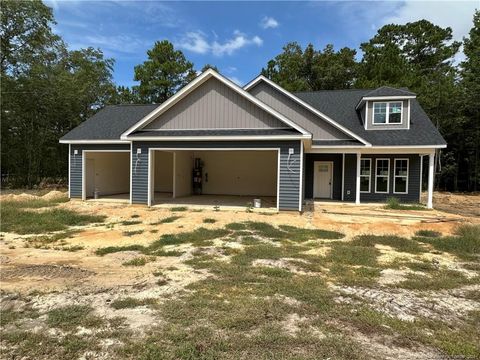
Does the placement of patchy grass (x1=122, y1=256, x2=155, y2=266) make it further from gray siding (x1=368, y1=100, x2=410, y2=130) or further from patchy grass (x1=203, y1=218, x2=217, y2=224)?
gray siding (x1=368, y1=100, x2=410, y2=130)

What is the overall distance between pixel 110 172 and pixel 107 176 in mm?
323

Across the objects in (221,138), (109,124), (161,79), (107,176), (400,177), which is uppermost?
(161,79)

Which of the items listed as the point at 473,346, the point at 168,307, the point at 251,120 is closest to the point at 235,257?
the point at 168,307

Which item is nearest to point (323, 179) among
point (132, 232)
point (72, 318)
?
point (132, 232)

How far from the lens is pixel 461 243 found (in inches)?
328

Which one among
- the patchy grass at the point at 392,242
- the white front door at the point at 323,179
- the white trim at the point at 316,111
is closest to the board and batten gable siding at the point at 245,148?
the patchy grass at the point at 392,242

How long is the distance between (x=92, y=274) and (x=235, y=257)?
8.83 feet

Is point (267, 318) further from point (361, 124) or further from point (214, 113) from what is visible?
point (361, 124)

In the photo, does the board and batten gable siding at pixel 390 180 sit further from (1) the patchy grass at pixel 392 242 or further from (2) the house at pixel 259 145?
(1) the patchy grass at pixel 392 242

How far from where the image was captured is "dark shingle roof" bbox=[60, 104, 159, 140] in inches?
639

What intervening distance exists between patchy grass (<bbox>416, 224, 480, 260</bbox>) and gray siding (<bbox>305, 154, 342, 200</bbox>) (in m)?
7.69

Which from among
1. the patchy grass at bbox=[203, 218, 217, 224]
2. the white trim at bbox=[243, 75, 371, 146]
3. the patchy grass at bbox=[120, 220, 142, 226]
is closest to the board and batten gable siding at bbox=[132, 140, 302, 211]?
the patchy grass at bbox=[203, 218, 217, 224]

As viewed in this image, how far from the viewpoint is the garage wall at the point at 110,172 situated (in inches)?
690

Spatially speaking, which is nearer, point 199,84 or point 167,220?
point 167,220
